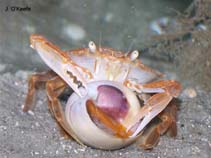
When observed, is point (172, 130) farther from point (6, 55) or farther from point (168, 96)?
point (6, 55)

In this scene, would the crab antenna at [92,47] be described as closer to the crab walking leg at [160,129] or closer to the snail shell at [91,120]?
the snail shell at [91,120]

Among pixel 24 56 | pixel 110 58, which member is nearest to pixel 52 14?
pixel 24 56

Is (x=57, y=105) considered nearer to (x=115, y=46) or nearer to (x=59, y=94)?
(x=59, y=94)

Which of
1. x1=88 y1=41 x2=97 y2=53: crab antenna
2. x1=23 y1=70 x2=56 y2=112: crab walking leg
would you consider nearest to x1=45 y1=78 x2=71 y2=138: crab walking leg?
x1=23 y1=70 x2=56 y2=112: crab walking leg

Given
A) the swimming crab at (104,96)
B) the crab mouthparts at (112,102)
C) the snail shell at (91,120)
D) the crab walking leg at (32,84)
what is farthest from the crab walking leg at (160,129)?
the crab walking leg at (32,84)

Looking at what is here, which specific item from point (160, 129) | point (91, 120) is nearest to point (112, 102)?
point (91, 120)

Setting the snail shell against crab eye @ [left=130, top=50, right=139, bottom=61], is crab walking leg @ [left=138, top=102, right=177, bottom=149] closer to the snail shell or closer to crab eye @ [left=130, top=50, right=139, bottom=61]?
the snail shell
